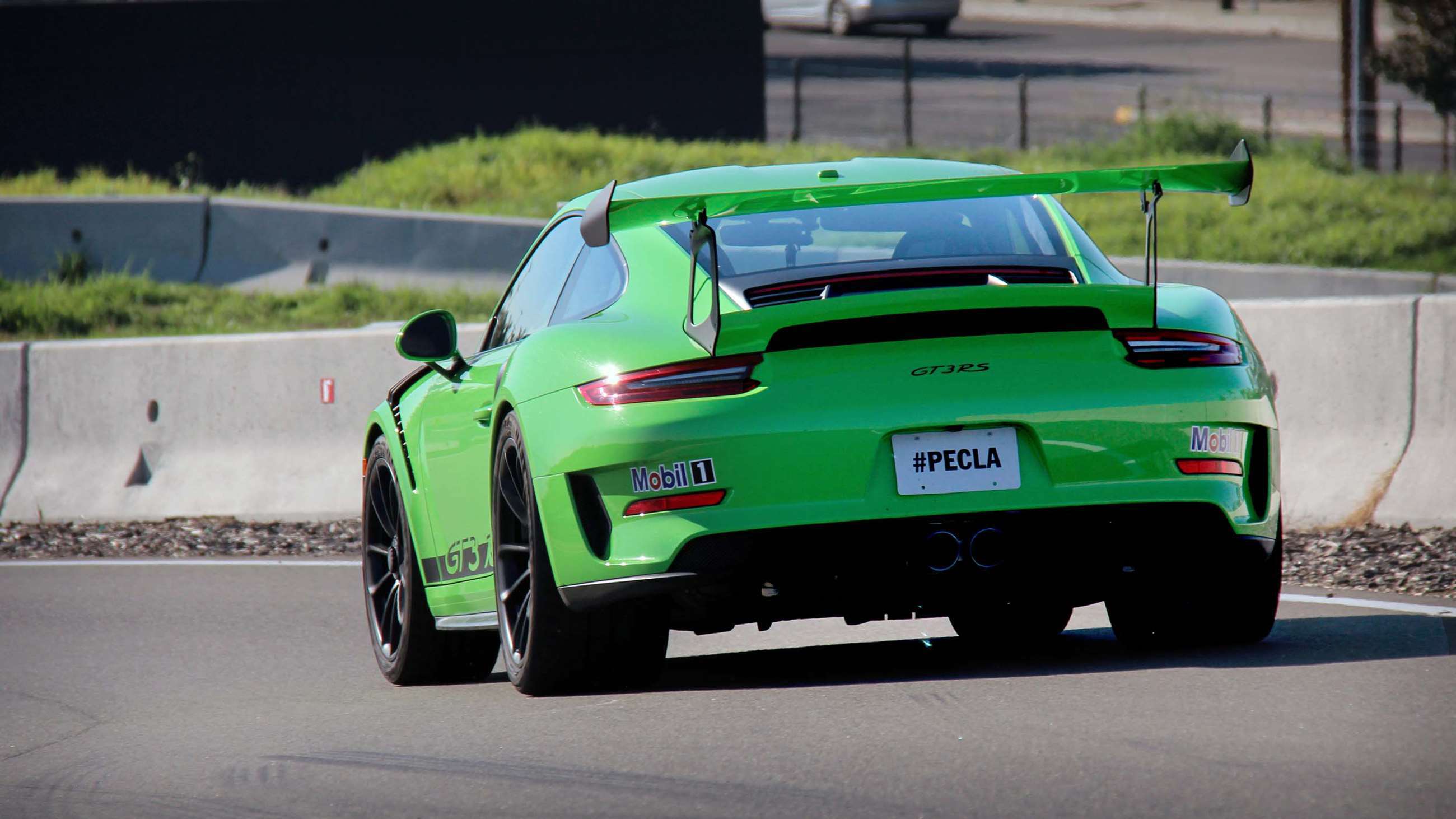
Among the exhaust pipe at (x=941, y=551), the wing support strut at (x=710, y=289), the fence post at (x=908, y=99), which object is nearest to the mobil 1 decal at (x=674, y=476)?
the wing support strut at (x=710, y=289)

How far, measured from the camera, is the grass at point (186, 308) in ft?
55.8

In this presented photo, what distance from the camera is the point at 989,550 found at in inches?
231

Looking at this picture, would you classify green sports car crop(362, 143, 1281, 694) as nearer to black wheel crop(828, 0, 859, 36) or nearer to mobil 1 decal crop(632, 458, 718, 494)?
mobil 1 decal crop(632, 458, 718, 494)

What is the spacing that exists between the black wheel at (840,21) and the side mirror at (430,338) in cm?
4282

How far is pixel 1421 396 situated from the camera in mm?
9734

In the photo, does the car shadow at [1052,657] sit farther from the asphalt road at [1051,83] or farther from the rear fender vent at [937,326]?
the asphalt road at [1051,83]

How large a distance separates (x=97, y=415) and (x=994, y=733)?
28.8 ft

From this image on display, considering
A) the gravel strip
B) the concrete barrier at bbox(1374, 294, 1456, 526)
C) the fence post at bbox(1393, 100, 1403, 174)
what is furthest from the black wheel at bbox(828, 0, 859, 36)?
the concrete barrier at bbox(1374, 294, 1456, 526)

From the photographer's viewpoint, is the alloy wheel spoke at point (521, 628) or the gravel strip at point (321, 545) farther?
the gravel strip at point (321, 545)

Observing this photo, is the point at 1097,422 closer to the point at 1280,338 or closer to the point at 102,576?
the point at 1280,338

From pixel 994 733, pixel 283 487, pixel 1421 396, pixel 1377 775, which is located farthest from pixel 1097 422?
pixel 283 487

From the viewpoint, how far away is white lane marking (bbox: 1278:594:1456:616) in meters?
7.64

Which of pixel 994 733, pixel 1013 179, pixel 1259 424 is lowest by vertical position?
pixel 994 733

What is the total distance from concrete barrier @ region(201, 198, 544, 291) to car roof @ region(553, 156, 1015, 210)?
1077 centimetres
